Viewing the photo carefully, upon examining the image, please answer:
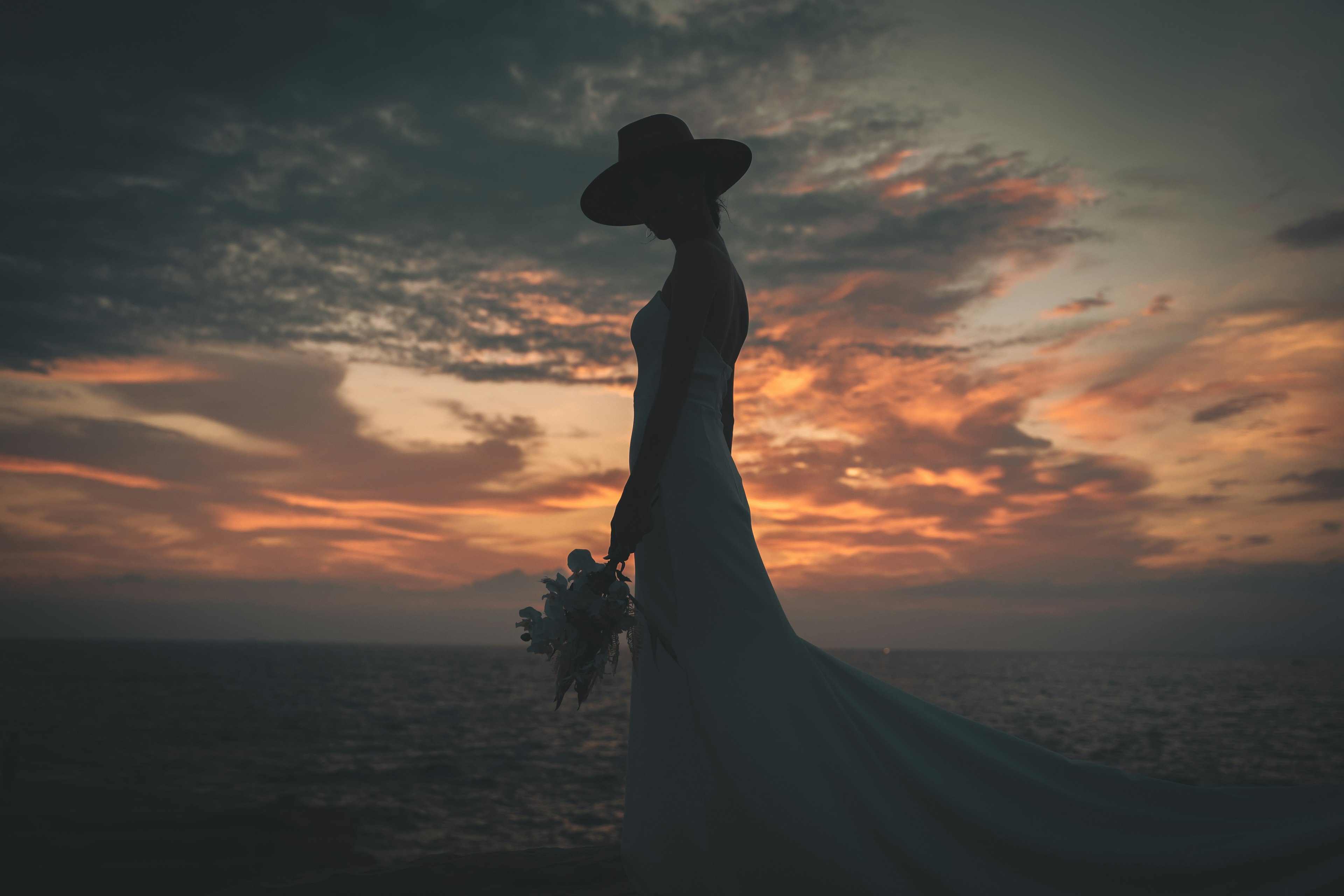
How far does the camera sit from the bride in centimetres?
201

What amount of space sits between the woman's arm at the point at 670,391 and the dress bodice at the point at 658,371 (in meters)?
0.05

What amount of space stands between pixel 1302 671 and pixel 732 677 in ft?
657

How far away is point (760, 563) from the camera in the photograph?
231 centimetres

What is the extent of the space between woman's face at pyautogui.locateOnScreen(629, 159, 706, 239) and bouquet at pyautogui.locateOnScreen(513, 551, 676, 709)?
1.26 m

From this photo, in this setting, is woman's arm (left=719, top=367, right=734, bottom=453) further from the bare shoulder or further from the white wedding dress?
the bare shoulder

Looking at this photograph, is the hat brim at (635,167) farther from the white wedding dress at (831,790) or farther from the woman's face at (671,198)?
the white wedding dress at (831,790)

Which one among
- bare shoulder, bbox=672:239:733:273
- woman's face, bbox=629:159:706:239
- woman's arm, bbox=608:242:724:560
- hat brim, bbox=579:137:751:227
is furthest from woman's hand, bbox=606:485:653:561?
hat brim, bbox=579:137:751:227

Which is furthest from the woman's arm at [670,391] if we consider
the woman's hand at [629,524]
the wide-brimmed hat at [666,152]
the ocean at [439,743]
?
the ocean at [439,743]

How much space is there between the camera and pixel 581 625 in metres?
2.12

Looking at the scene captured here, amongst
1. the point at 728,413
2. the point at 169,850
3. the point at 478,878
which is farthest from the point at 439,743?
the point at 728,413

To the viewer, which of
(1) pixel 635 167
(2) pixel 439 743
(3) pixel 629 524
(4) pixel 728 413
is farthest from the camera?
(2) pixel 439 743

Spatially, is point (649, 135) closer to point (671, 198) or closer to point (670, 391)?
point (671, 198)

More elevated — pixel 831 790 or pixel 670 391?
pixel 670 391

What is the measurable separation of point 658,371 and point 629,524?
1.88 feet
